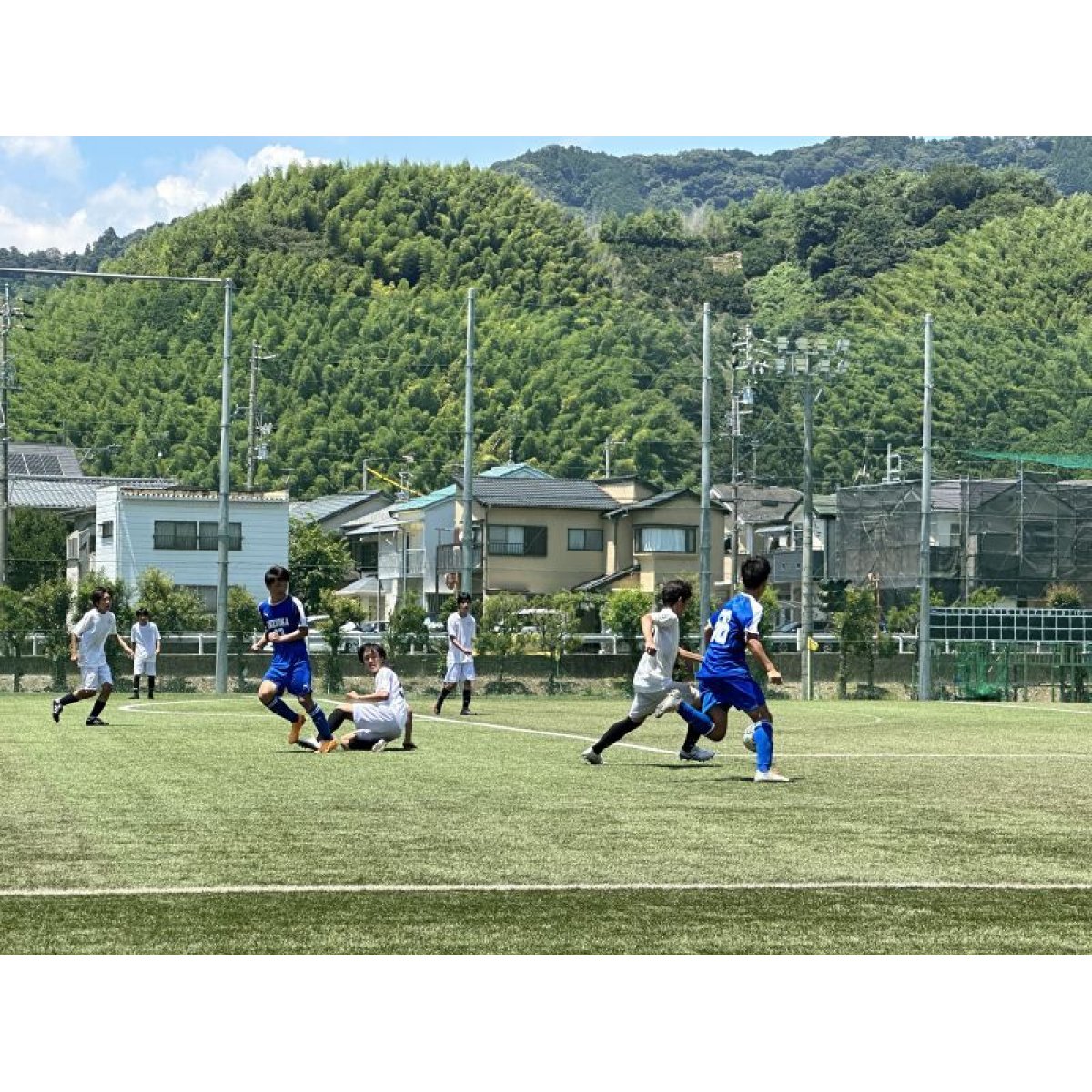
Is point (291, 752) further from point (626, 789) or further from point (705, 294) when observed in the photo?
point (705, 294)

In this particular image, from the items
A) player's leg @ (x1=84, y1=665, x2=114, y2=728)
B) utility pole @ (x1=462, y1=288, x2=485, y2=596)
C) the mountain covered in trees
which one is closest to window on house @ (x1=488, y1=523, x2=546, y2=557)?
the mountain covered in trees

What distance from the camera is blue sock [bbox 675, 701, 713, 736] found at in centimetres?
1590

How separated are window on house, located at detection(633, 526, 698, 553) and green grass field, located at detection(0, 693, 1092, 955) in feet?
164

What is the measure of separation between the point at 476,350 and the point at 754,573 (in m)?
47.0

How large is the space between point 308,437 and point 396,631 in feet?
76.4

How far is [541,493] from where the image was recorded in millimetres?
69812

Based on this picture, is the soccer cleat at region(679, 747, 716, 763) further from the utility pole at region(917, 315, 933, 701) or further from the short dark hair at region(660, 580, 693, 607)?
the utility pole at region(917, 315, 933, 701)

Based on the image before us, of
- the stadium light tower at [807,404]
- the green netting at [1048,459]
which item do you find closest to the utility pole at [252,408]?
the stadium light tower at [807,404]

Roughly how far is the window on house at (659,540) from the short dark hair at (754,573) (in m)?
54.8

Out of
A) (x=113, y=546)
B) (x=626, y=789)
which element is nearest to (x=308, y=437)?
(x=113, y=546)

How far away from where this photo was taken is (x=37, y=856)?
32.0 feet

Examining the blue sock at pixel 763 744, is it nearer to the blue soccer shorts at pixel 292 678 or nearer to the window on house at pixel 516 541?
the blue soccer shorts at pixel 292 678

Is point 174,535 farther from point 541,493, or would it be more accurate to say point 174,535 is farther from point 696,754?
point 696,754

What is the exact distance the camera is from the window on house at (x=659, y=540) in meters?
69.8
